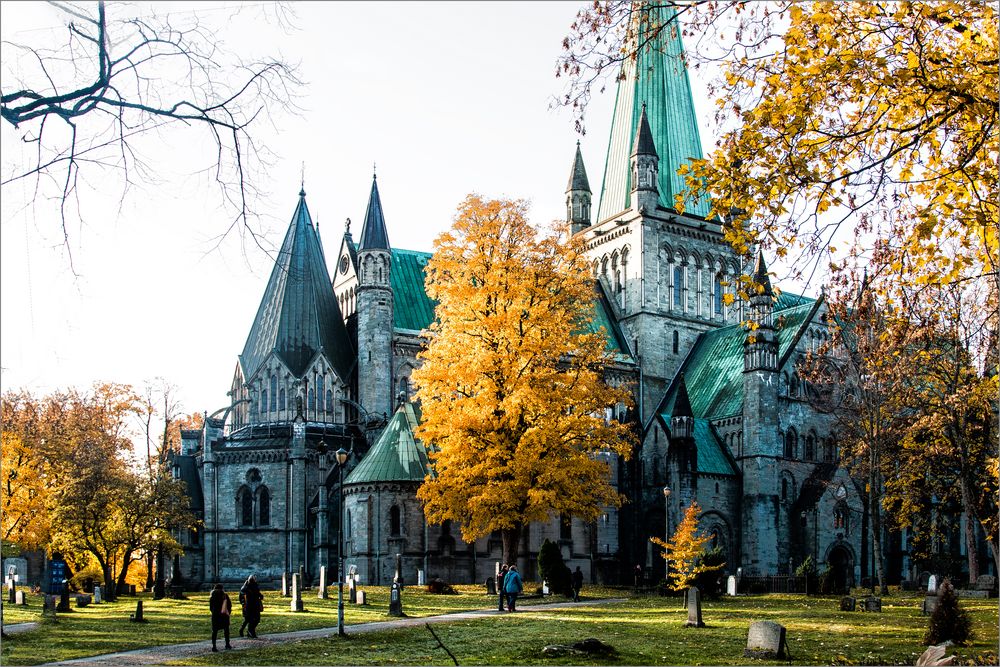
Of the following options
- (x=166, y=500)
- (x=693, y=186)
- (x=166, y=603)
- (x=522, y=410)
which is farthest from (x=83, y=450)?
(x=693, y=186)

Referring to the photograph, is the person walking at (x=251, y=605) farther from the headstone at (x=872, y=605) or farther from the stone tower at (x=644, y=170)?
the stone tower at (x=644, y=170)

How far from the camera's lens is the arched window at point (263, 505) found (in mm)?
50531

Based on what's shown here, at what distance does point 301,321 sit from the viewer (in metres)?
54.9

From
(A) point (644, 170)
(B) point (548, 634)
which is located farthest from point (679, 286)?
(B) point (548, 634)

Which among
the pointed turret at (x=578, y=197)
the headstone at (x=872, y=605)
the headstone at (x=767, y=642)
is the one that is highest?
the pointed turret at (x=578, y=197)

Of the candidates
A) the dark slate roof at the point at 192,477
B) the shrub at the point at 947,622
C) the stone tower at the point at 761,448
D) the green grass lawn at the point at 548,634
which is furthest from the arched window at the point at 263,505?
the shrub at the point at 947,622

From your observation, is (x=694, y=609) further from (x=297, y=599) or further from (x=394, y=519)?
(x=394, y=519)

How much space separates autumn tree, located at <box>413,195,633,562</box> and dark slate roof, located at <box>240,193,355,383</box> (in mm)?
19526

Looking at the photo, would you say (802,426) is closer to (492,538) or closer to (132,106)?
(492,538)

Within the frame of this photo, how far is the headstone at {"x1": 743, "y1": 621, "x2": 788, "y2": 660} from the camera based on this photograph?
1841cm

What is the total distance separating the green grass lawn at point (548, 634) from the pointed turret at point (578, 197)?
36.6m

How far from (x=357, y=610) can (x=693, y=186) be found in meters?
19.4

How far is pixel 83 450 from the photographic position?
4306 centimetres

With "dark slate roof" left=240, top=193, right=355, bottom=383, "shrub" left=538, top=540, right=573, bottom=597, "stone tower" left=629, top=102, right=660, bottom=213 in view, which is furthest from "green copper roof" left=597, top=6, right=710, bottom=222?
"shrub" left=538, top=540, right=573, bottom=597
